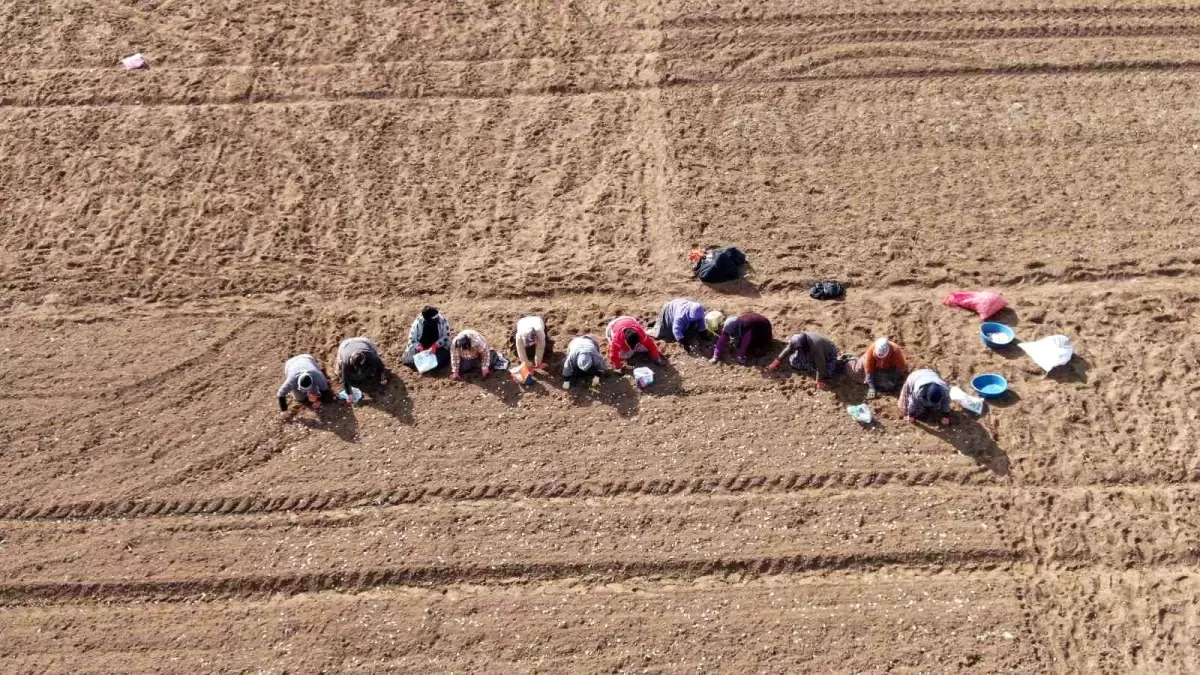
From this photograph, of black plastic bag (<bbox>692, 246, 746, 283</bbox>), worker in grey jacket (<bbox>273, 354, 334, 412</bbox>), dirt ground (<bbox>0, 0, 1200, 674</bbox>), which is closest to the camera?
dirt ground (<bbox>0, 0, 1200, 674</bbox>)

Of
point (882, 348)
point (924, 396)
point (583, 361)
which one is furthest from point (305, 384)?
point (924, 396)

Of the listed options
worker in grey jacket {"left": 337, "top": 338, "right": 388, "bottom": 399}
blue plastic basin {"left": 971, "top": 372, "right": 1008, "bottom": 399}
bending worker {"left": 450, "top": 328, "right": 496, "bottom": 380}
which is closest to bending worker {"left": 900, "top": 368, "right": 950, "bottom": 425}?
blue plastic basin {"left": 971, "top": 372, "right": 1008, "bottom": 399}

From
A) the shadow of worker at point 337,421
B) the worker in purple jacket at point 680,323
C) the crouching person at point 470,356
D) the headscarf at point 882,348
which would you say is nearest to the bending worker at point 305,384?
the shadow of worker at point 337,421

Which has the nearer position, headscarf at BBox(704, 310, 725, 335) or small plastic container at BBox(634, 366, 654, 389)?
small plastic container at BBox(634, 366, 654, 389)

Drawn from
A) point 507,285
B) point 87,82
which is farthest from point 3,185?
point 507,285

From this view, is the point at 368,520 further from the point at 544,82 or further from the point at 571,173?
the point at 544,82

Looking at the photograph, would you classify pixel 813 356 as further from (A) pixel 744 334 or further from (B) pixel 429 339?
(B) pixel 429 339

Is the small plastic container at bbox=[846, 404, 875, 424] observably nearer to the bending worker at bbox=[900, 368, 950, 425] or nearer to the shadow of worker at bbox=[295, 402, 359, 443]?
the bending worker at bbox=[900, 368, 950, 425]
